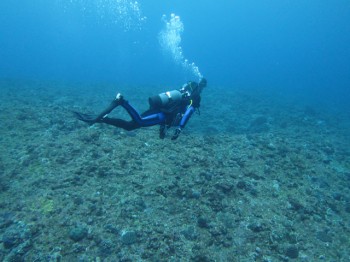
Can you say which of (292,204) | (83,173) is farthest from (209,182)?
(83,173)

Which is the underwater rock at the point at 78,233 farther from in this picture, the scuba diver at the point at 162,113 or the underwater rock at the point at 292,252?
the underwater rock at the point at 292,252

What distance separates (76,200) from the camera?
7410 millimetres

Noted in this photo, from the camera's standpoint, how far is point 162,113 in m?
7.81

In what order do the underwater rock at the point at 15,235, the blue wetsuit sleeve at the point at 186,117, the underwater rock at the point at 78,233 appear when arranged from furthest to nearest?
the blue wetsuit sleeve at the point at 186,117 → the underwater rock at the point at 78,233 → the underwater rock at the point at 15,235

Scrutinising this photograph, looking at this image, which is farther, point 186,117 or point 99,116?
point 186,117

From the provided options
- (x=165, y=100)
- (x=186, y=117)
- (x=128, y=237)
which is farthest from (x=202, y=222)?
(x=165, y=100)

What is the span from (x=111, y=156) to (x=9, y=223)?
148 inches

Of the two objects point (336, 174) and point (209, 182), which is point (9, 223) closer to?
point (209, 182)

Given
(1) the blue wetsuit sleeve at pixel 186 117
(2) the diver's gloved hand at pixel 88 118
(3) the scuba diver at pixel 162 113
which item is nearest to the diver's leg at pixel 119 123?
(3) the scuba diver at pixel 162 113

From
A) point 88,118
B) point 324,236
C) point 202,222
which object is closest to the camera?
point 88,118

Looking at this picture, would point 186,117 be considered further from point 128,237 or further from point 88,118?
point 128,237

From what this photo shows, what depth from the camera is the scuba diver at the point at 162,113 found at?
709 centimetres

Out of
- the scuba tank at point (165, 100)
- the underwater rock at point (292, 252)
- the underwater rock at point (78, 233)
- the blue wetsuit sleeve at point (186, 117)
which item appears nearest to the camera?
the underwater rock at point (78, 233)

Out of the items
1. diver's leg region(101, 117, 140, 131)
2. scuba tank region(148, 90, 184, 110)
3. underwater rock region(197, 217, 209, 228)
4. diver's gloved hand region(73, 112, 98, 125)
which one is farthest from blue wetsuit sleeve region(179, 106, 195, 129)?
underwater rock region(197, 217, 209, 228)
